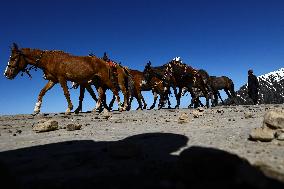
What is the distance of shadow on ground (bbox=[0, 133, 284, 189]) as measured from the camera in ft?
9.60

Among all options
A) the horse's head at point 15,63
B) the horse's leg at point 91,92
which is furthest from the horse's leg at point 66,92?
the horse's leg at point 91,92

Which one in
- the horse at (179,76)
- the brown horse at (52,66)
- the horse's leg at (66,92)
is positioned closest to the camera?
the horse's leg at (66,92)

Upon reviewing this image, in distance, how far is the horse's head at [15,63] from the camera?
47.6 ft

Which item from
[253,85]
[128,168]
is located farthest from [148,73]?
[128,168]

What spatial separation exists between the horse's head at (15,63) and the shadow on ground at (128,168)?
32.3ft

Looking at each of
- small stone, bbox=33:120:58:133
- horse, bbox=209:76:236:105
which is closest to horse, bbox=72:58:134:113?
small stone, bbox=33:120:58:133

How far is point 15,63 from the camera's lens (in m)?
14.6

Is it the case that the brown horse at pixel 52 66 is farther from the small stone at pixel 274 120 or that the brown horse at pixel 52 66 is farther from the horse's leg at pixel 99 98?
the small stone at pixel 274 120

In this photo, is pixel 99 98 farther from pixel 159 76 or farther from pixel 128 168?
pixel 128 168

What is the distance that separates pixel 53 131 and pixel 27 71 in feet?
25.4

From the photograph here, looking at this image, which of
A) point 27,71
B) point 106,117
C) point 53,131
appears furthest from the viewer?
point 27,71

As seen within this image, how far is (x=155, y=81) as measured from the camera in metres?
24.5

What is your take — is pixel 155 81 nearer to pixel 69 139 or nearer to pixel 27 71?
pixel 27 71

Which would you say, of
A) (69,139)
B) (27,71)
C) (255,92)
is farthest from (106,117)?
(255,92)
